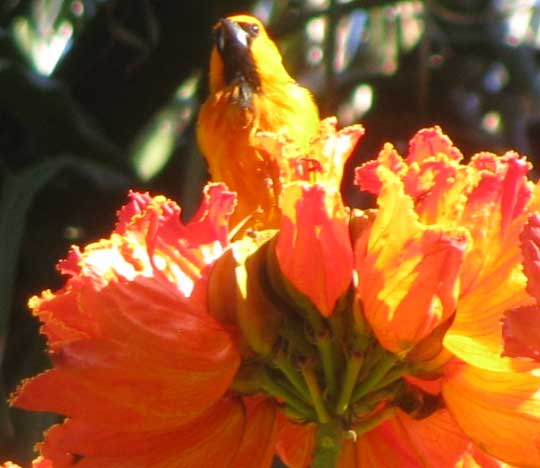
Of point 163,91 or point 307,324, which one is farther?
point 163,91

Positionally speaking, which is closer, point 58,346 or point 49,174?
point 58,346

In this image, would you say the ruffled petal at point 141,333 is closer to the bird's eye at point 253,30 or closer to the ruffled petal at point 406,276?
the ruffled petal at point 406,276

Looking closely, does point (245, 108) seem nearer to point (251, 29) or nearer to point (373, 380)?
point (251, 29)

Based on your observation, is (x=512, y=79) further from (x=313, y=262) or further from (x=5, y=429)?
(x=313, y=262)

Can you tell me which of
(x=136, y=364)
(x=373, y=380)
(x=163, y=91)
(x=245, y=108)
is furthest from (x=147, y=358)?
(x=163, y=91)

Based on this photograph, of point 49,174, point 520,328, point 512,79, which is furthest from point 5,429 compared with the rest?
point 512,79

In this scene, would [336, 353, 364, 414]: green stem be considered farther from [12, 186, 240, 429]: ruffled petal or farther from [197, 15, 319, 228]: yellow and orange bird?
[197, 15, 319, 228]: yellow and orange bird
